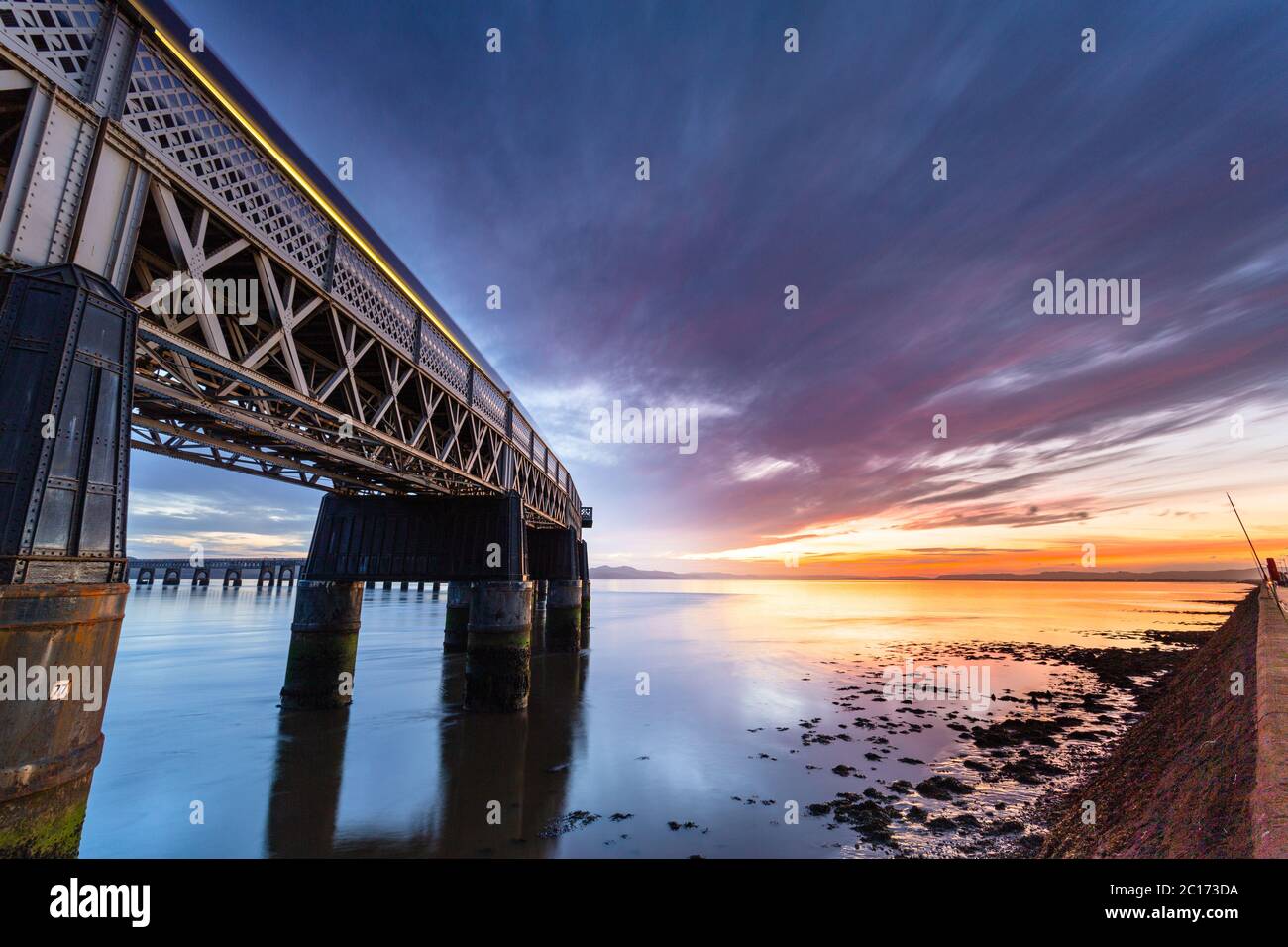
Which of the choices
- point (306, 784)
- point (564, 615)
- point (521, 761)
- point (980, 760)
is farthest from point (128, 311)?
point (564, 615)

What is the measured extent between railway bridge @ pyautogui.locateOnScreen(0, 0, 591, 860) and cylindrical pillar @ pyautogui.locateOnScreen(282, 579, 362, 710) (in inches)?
204

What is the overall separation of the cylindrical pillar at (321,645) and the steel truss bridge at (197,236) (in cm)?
478

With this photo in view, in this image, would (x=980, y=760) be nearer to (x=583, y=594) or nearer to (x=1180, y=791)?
(x=1180, y=791)

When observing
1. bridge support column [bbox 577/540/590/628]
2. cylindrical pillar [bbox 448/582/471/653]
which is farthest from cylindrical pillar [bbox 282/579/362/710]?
bridge support column [bbox 577/540/590/628]

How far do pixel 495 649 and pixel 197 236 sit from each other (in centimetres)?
1491

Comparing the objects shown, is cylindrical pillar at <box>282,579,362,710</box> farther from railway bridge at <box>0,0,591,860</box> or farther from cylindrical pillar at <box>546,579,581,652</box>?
cylindrical pillar at <box>546,579,581,652</box>

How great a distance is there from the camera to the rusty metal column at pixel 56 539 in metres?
4.51

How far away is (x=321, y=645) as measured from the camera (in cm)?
1788

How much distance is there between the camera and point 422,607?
3137 inches

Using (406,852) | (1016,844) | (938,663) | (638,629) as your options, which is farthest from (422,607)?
(1016,844)

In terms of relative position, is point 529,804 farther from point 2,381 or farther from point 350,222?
point 350,222

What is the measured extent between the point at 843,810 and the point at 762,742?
6.04 meters

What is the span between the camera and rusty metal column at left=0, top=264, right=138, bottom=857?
451cm

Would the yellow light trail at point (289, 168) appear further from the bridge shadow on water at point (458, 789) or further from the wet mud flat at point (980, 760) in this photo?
the wet mud flat at point (980, 760)
